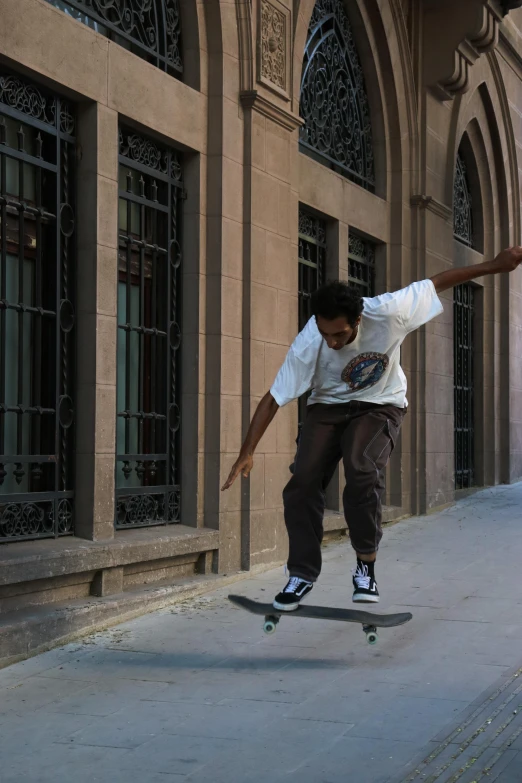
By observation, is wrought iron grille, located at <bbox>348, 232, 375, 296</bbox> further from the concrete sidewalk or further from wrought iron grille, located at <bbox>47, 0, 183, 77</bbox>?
the concrete sidewalk

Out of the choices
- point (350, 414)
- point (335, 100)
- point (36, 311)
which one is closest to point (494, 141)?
point (335, 100)

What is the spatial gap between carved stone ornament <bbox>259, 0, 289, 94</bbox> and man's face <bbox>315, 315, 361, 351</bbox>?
4.09 meters

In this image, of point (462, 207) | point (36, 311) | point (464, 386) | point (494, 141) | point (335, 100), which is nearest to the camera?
point (36, 311)

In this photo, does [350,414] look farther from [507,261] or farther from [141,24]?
[141,24]

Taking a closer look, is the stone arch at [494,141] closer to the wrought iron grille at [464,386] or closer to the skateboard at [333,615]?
the wrought iron grille at [464,386]

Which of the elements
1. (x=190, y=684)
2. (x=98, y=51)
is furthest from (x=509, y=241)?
(x=190, y=684)

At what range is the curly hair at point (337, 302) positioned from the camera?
5531 mm

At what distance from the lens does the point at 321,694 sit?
18.1ft

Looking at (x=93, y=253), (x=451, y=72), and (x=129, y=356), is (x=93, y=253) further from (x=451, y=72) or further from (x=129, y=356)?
(x=451, y=72)

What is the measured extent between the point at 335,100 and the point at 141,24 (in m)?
3.96

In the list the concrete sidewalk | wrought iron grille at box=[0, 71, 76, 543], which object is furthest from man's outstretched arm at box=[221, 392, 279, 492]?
wrought iron grille at box=[0, 71, 76, 543]

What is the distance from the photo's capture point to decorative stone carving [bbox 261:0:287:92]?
30.5 ft

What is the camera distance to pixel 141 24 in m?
8.33

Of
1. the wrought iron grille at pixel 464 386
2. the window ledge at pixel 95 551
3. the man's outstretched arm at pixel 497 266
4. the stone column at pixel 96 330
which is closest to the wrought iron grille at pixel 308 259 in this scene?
the window ledge at pixel 95 551
